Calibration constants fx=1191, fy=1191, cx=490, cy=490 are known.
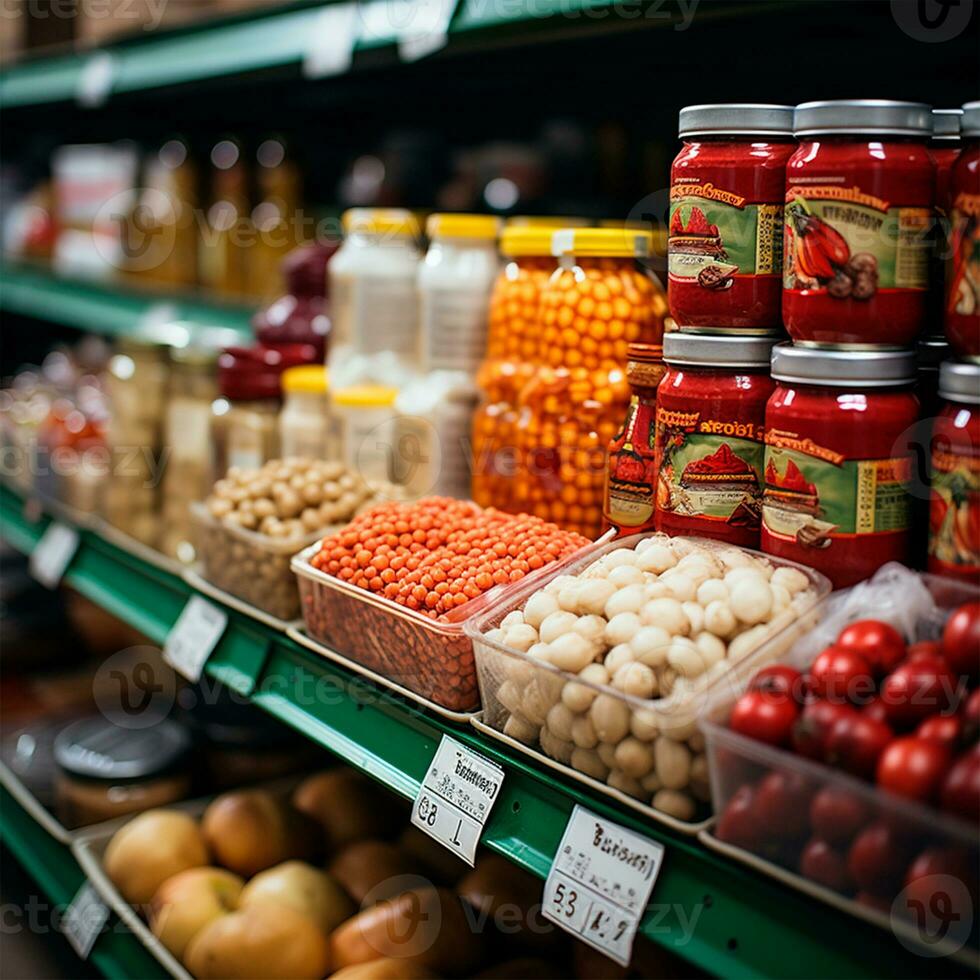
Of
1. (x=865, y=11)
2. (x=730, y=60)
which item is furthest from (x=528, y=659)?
(x=730, y=60)

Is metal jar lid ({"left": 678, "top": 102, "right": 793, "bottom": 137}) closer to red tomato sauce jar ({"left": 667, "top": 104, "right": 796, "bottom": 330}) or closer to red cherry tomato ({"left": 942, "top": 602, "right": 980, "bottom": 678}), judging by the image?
red tomato sauce jar ({"left": 667, "top": 104, "right": 796, "bottom": 330})

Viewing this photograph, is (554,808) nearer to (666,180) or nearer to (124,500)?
(124,500)

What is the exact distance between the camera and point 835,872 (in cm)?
75

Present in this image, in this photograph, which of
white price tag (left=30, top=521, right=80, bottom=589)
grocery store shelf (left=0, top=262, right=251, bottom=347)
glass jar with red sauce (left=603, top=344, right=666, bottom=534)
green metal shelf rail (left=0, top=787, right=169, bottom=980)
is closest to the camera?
glass jar with red sauce (left=603, top=344, right=666, bottom=534)

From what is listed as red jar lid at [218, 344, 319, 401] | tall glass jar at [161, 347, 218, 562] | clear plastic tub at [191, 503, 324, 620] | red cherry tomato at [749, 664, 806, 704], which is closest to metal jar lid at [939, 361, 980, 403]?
red cherry tomato at [749, 664, 806, 704]

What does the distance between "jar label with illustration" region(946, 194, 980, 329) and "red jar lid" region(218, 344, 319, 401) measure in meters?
1.03

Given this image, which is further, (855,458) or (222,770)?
(222,770)

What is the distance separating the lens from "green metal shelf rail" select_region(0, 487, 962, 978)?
76 centimetres

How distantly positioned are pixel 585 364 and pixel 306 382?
17.8 inches

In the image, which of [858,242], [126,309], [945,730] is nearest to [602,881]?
[945,730]

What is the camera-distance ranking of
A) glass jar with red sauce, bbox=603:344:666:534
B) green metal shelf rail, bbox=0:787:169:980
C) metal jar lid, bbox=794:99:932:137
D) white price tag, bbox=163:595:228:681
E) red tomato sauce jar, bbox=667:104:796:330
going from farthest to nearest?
green metal shelf rail, bbox=0:787:169:980 < white price tag, bbox=163:595:228:681 < glass jar with red sauce, bbox=603:344:666:534 < red tomato sauce jar, bbox=667:104:796:330 < metal jar lid, bbox=794:99:932:137

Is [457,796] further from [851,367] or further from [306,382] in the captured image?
[306,382]

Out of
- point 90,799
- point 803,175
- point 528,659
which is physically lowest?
point 90,799

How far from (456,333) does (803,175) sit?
65cm
